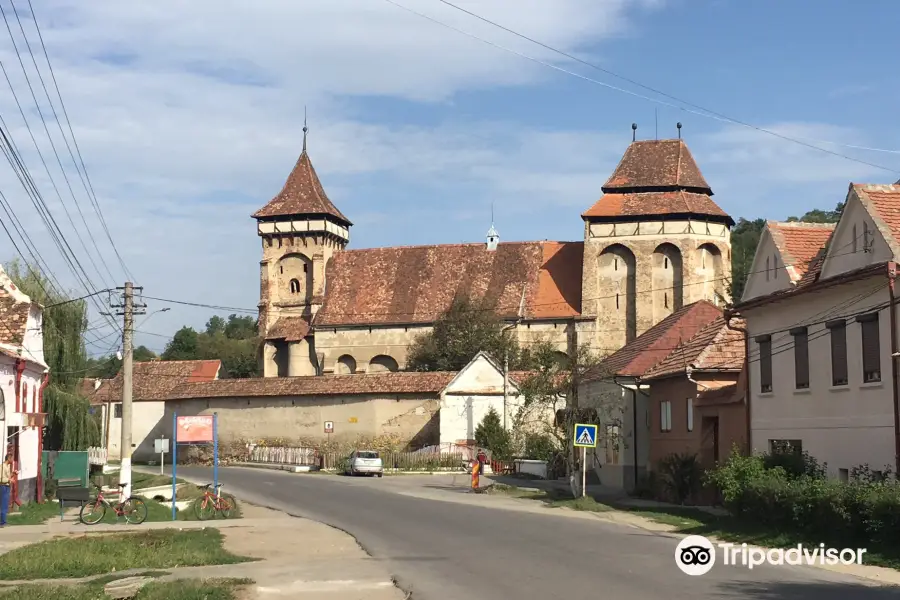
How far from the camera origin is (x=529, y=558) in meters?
16.4

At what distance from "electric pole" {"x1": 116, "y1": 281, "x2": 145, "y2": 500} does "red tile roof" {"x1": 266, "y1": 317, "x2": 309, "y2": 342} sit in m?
49.0

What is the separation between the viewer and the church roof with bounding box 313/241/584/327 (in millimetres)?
75312

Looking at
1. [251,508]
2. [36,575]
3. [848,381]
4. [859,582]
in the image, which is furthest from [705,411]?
[36,575]

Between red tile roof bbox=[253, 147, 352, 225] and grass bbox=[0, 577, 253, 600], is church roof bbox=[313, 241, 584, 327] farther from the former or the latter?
grass bbox=[0, 577, 253, 600]

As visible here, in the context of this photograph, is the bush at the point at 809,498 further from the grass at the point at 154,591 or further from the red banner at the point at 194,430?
the red banner at the point at 194,430

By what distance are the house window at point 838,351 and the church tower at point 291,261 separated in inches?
2369

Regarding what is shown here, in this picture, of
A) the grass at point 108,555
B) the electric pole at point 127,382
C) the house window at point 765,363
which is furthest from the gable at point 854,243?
the electric pole at point 127,382

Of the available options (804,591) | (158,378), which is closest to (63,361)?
(804,591)

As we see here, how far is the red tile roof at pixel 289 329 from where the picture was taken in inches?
3114

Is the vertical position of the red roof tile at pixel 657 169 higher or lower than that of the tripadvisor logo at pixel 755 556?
higher

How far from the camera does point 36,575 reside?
587 inches

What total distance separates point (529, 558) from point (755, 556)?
3.52 meters

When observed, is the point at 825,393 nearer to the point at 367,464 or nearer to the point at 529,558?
the point at 529,558

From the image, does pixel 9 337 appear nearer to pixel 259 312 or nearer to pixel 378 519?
pixel 378 519
